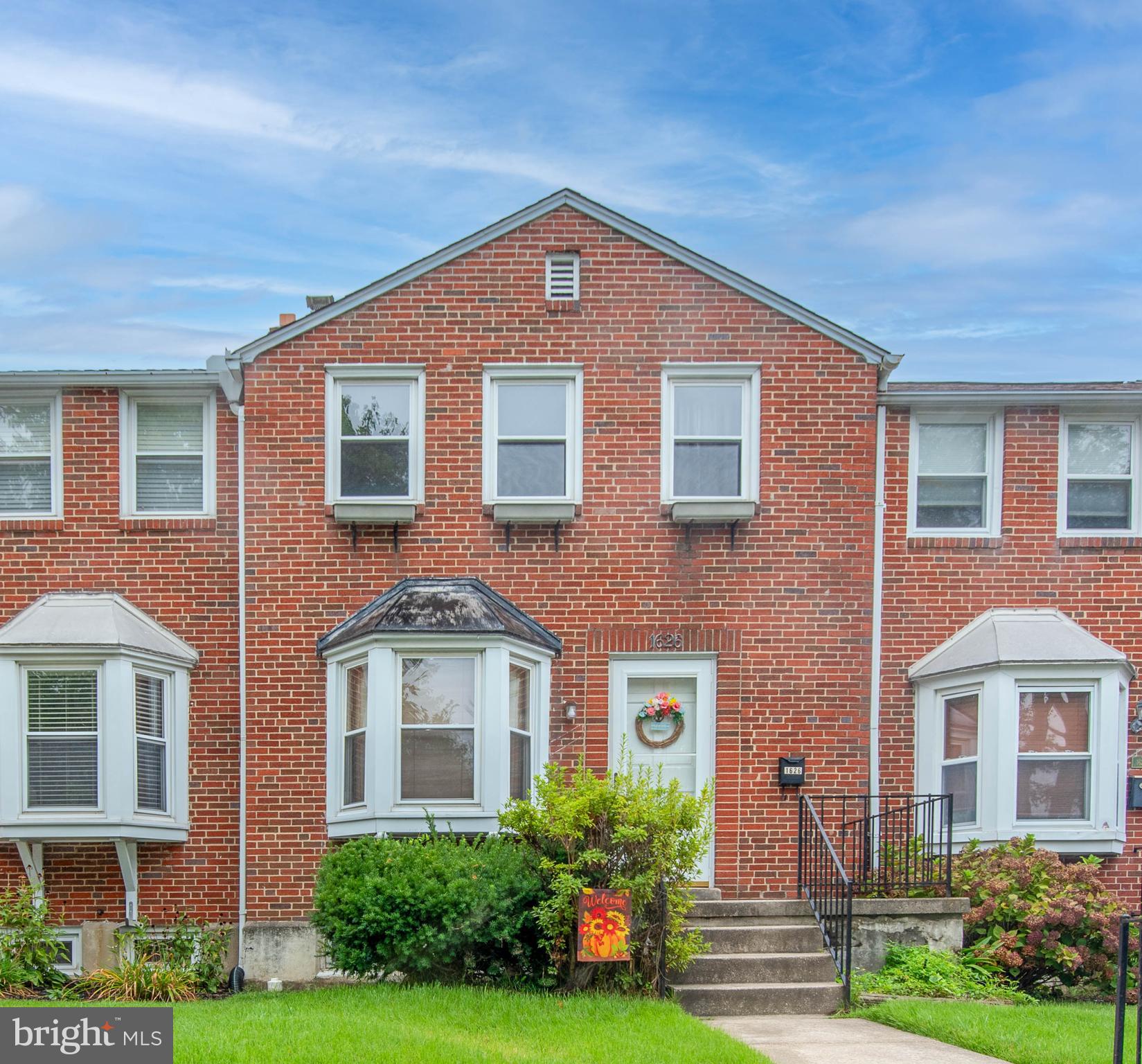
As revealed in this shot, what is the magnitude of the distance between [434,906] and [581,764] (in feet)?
5.92

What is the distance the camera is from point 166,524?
47.3 ft

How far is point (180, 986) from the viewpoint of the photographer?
12859 mm

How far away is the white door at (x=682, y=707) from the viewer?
14.2 meters

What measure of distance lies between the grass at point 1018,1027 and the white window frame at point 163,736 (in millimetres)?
6915

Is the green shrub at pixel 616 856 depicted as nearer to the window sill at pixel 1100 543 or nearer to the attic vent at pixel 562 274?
the attic vent at pixel 562 274

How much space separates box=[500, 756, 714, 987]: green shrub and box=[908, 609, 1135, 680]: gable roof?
3.84 meters

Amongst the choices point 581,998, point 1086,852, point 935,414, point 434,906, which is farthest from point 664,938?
point 935,414

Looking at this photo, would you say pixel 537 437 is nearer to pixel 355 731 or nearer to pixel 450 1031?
pixel 355 731

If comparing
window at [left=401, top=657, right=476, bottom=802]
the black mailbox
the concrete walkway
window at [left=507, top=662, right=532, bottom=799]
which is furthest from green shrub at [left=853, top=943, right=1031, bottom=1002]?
window at [left=401, top=657, right=476, bottom=802]

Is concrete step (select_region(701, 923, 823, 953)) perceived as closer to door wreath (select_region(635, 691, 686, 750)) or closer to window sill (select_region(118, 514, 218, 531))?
door wreath (select_region(635, 691, 686, 750))

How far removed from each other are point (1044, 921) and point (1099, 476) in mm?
4813

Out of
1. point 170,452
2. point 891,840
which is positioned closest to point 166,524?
point 170,452

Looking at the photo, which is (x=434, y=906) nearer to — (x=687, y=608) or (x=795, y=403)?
(x=687, y=608)

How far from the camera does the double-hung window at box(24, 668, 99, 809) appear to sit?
13711mm
